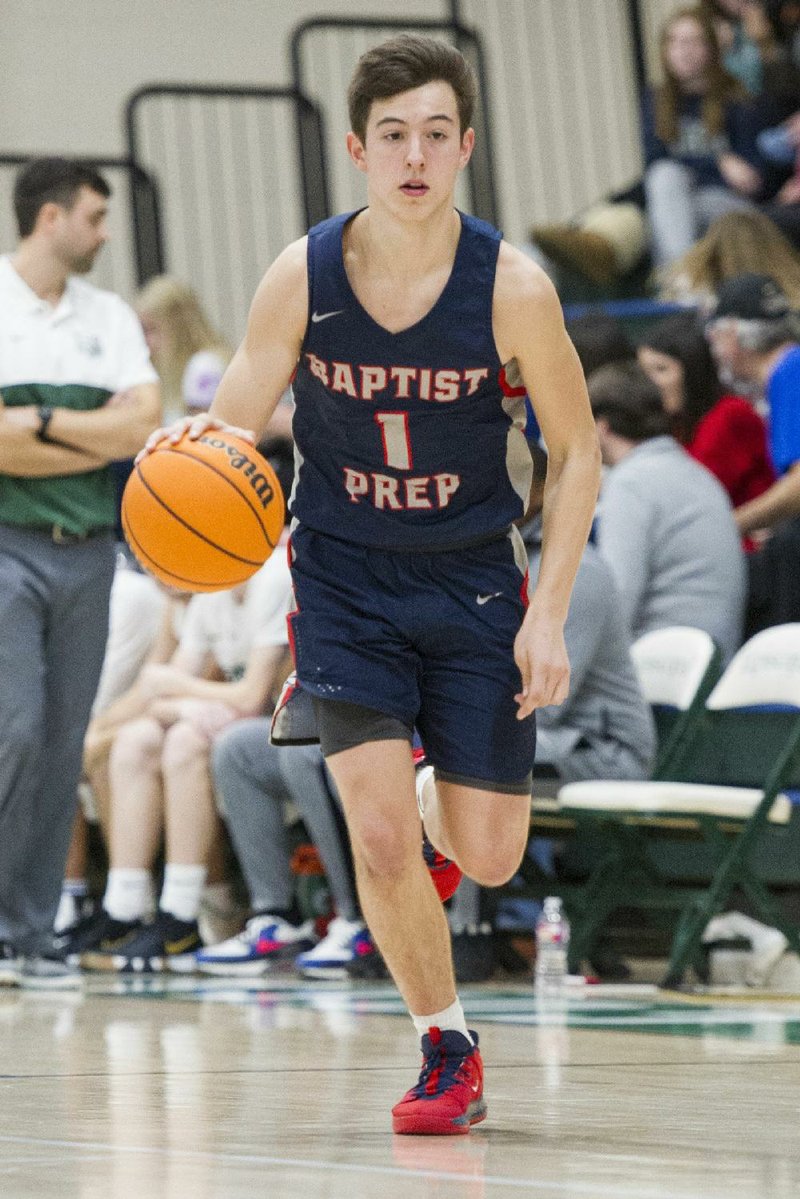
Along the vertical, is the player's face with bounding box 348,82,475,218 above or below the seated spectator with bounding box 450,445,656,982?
above

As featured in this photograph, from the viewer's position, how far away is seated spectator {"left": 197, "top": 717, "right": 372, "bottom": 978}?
6.88 metres

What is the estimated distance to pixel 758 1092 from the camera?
3943 mm

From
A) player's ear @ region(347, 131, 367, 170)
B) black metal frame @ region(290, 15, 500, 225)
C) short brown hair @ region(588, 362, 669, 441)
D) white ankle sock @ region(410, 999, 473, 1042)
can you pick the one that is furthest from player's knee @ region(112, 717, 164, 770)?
black metal frame @ region(290, 15, 500, 225)

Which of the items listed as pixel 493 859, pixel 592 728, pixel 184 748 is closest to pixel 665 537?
pixel 592 728

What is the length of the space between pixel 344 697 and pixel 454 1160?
84 cm

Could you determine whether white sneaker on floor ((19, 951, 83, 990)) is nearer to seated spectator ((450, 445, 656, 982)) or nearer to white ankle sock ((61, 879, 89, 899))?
seated spectator ((450, 445, 656, 982))

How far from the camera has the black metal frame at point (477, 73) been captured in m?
11.3

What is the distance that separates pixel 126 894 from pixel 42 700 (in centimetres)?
125

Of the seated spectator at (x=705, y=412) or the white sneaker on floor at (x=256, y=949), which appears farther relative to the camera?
the seated spectator at (x=705, y=412)

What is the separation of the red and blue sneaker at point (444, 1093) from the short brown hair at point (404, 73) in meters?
1.55

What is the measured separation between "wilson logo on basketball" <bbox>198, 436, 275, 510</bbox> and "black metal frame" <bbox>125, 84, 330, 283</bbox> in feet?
26.0

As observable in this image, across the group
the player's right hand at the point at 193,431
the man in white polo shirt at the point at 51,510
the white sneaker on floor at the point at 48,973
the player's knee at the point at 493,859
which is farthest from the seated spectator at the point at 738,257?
the player's right hand at the point at 193,431

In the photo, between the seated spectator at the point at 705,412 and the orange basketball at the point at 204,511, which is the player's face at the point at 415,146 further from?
the seated spectator at the point at 705,412

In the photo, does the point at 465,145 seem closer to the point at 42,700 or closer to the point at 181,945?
the point at 42,700
